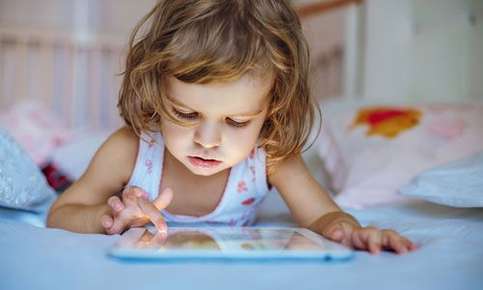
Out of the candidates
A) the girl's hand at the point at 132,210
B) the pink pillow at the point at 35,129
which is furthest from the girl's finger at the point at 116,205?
the pink pillow at the point at 35,129

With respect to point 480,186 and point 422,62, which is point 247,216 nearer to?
point 480,186

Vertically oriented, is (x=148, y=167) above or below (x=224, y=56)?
below

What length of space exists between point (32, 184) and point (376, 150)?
660 mm

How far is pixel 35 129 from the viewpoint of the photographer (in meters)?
1.62

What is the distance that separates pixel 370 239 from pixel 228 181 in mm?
345

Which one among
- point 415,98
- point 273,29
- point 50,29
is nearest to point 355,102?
point 415,98

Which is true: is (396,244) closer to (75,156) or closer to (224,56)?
(224,56)

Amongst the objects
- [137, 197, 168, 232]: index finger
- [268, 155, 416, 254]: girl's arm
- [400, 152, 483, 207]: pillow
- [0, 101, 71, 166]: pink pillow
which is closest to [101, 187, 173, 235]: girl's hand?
[137, 197, 168, 232]: index finger

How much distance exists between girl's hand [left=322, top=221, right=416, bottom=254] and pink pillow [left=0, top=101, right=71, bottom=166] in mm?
985

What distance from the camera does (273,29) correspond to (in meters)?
0.77

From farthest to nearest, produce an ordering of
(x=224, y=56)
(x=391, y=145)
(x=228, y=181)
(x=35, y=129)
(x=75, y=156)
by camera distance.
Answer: (x=35, y=129), (x=75, y=156), (x=391, y=145), (x=228, y=181), (x=224, y=56)

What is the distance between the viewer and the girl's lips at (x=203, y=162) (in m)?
0.78

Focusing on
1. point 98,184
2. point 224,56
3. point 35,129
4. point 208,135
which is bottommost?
point 35,129

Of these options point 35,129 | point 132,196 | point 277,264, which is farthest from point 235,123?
point 35,129
